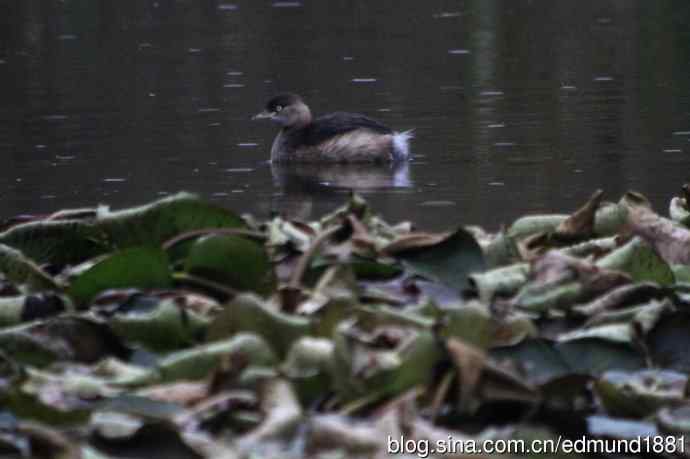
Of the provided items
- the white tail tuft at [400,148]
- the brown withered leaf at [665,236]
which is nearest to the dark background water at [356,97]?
the white tail tuft at [400,148]

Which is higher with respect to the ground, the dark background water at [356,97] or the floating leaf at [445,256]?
the floating leaf at [445,256]

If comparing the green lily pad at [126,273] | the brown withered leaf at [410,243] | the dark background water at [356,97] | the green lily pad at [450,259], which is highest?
the green lily pad at [126,273]

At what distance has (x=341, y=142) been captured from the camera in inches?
575

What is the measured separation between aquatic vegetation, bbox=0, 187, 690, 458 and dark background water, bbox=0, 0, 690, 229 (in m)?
5.43

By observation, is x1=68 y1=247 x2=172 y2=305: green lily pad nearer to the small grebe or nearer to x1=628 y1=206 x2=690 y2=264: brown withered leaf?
x1=628 y1=206 x2=690 y2=264: brown withered leaf

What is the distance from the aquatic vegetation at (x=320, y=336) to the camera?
12.4ft

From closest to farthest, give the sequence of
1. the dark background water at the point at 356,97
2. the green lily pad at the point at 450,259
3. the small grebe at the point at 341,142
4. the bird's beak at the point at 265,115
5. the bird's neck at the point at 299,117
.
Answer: the green lily pad at the point at 450,259
the dark background water at the point at 356,97
the small grebe at the point at 341,142
the bird's neck at the point at 299,117
the bird's beak at the point at 265,115

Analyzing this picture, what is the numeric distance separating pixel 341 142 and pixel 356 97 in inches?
149

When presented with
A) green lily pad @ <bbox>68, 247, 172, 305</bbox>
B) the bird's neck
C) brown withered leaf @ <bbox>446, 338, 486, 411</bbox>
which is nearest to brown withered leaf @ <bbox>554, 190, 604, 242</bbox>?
green lily pad @ <bbox>68, 247, 172, 305</bbox>

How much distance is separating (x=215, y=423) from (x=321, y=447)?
356 mm

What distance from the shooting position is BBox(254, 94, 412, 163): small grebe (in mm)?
14070

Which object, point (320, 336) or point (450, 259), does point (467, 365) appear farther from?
point (450, 259)

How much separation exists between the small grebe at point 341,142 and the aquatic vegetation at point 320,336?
8.67 m

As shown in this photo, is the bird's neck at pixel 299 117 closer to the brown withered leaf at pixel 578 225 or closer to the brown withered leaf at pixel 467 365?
the brown withered leaf at pixel 578 225
